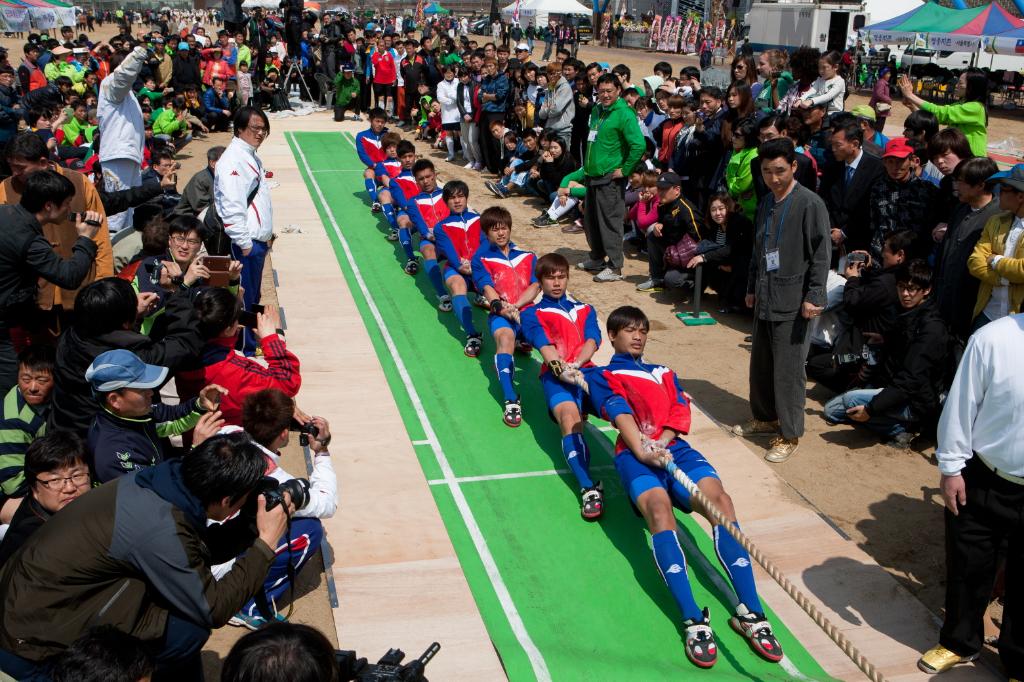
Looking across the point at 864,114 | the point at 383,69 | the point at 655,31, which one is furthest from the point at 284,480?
the point at 655,31

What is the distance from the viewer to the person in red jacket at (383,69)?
763 inches

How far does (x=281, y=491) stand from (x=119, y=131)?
5.88m

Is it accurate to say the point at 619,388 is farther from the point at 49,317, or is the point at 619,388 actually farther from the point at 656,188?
the point at 656,188

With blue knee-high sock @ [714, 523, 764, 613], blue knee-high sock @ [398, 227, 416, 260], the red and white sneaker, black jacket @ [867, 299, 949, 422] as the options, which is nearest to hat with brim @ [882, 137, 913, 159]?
black jacket @ [867, 299, 949, 422]

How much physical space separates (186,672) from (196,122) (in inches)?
695

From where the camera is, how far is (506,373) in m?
6.71

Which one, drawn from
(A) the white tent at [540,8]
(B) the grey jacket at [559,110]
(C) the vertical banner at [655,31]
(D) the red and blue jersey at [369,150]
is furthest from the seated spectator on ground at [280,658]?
(C) the vertical banner at [655,31]

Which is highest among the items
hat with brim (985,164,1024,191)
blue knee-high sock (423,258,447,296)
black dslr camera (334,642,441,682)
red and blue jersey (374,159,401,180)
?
hat with brim (985,164,1024,191)

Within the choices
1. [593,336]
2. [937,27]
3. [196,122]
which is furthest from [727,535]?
[937,27]

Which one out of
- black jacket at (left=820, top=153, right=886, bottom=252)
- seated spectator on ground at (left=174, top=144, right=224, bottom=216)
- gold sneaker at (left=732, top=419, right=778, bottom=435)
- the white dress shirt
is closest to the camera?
the white dress shirt

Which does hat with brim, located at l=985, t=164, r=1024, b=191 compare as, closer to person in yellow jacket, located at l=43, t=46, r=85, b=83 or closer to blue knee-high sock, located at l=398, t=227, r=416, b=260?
blue knee-high sock, located at l=398, t=227, r=416, b=260

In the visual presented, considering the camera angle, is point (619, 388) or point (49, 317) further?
point (49, 317)

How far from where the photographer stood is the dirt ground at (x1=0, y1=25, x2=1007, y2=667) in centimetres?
492

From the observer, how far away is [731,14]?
4644cm
